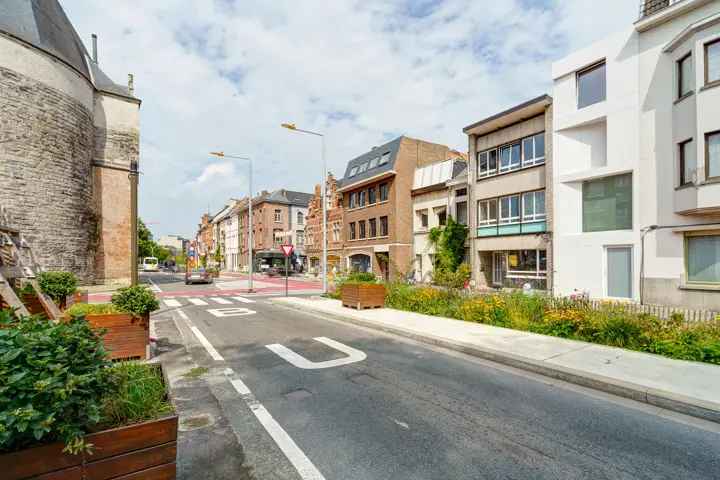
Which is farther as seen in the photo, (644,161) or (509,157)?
(509,157)

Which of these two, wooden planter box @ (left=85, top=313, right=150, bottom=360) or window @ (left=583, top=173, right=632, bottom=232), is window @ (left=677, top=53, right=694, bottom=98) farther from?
wooden planter box @ (left=85, top=313, right=150, bottom=360)

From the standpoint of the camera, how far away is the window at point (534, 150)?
1989 cm

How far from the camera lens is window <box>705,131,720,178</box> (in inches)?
502

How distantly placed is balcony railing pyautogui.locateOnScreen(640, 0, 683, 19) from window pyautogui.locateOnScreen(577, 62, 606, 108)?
7.29 feet

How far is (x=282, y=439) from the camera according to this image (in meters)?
3.89

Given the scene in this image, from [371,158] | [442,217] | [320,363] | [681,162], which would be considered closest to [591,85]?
[681,162]

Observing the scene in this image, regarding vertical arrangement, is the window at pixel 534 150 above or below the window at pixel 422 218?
above

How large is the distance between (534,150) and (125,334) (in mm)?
20721

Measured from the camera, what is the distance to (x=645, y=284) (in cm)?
1491

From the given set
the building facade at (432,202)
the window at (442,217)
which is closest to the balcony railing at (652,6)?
the building facade at (432,202)

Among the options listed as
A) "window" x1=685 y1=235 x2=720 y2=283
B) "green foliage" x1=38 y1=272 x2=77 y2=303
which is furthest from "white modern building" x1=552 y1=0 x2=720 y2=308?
"green foliage" x1=38 y1=272 x2=77 y2=303

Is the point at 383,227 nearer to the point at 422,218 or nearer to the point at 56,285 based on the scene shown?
the point at 422,218

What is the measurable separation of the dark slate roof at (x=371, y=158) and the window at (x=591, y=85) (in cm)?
1472

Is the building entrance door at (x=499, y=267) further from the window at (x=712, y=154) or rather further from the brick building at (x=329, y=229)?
the brick building at (x=329, y=229)
